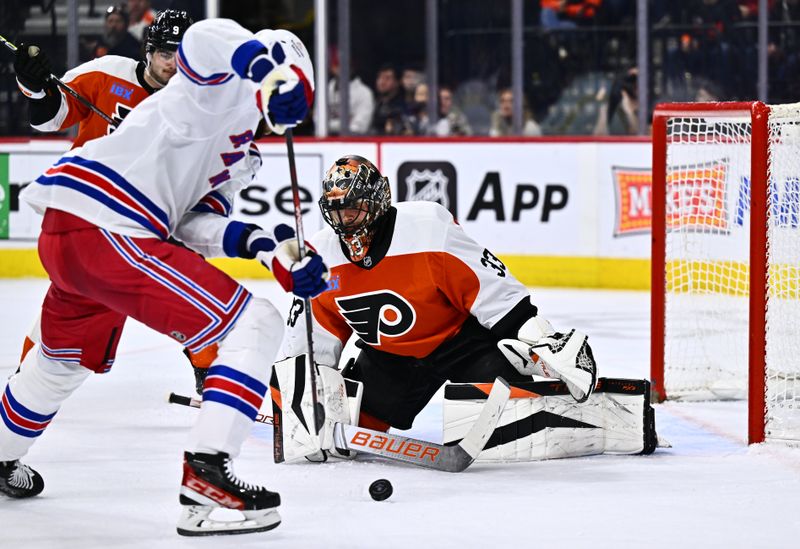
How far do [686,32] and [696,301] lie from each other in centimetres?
257

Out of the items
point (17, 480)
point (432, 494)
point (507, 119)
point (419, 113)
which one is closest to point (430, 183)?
point (507, 119)

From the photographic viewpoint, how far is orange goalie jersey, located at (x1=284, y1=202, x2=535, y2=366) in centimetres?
301

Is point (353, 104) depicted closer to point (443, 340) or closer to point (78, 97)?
point (78, 97)

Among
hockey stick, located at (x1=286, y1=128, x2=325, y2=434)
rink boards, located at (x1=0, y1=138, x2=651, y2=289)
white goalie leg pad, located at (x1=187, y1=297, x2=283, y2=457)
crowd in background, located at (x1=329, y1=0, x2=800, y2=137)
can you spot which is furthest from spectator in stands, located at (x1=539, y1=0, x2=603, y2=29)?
white goalie leg pad, located at (x1=187, y1=297, x2=283, y2=457)

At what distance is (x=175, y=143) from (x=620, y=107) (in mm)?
4939

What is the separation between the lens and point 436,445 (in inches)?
116

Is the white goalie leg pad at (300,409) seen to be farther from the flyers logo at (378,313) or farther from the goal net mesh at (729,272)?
the goal net mesh at (729,272)

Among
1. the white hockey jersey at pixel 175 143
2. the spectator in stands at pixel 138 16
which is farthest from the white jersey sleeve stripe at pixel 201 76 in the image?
the spectator in stands at pixel 138 16

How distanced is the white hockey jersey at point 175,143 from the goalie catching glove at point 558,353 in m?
0.85

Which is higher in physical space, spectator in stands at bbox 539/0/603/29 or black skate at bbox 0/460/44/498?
spectator in stands at bbox 539/0/603/29

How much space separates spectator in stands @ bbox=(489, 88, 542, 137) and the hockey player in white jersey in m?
4.90

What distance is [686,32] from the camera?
690cm

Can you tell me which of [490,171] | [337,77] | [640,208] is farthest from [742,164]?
[337,77]

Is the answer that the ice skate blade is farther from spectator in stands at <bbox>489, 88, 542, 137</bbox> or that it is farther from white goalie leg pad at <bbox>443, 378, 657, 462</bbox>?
spectator in stands at <bbox>489, 88, 542, 137</bbox>
